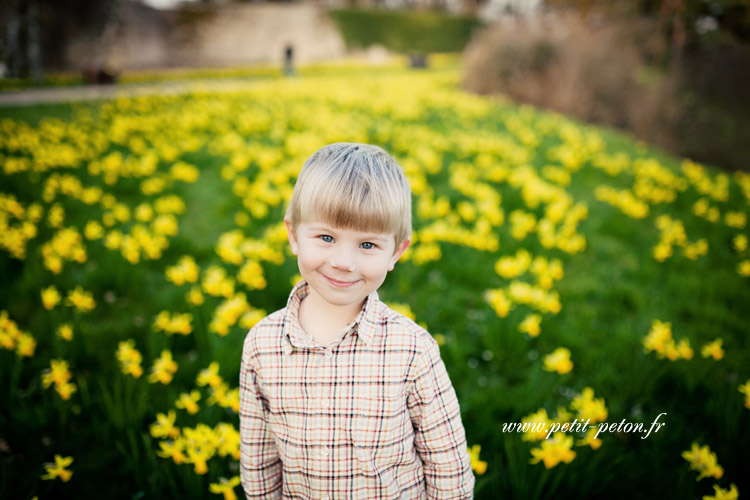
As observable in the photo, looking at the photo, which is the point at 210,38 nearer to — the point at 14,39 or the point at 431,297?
the point at 14,39

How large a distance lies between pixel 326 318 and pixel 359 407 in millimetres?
240

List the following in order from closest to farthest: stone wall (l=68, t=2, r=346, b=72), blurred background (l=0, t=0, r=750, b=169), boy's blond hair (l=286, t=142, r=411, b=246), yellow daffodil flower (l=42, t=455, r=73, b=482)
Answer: boy's blond hair (l=286, t=142, r=411, b=246) < yellow daffodil flower (l=42, t=455, r=73, b=482) < blurred background (l=0, t=0, r=750, b=169) < stone wall (l=68, t=2, r=346, b=72)

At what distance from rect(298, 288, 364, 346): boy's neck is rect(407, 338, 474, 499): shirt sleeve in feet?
0.73

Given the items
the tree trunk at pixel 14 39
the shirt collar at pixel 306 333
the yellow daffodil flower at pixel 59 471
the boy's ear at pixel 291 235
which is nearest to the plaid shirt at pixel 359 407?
the shirt collar at pixel 306 333

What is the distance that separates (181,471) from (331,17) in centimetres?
3347

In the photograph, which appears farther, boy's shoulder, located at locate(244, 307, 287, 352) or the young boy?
boy's shoulder, located at locate(244, 307, 287, 352)

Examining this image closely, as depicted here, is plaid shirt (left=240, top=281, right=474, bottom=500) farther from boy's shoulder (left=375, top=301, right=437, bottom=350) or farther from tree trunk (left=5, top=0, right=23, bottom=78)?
tree trunk (left=5, top=0, right=23, bottom=78)

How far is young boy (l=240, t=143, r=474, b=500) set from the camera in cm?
111

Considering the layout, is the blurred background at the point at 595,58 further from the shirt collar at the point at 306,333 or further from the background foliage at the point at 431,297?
the shirt collar at the point at 306,333

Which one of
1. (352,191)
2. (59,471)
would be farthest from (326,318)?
(59,471)

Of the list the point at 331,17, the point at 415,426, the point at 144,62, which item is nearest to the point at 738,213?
the point at 415,426

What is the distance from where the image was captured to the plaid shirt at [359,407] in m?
1.17

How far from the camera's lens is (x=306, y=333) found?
1.21m

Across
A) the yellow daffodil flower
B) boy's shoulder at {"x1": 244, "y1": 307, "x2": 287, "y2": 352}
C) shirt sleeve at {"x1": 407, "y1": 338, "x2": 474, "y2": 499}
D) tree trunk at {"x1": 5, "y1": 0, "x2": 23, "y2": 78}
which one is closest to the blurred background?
tree trunk at {"x1": 5, "y1": 0, "x2": 23, "y2": 78}
